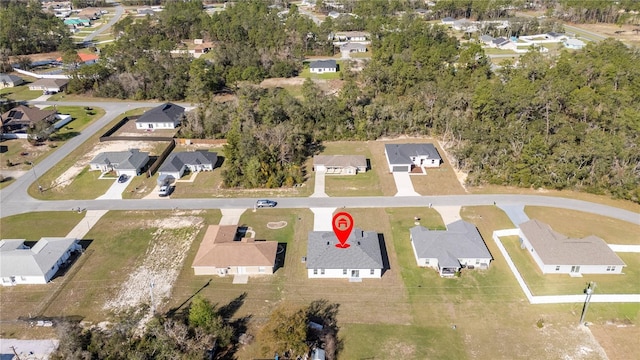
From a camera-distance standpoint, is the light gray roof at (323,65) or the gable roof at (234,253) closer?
the gable roof at (234,253)

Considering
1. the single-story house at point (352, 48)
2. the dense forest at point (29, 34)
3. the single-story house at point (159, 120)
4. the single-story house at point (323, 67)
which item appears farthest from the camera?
the single-story house at point (352, 48)

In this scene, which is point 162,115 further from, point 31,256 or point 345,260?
point 345,260

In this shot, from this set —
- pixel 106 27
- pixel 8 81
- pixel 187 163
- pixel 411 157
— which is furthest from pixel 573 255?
pixel 106 27

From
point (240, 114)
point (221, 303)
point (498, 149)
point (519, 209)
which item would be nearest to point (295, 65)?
point (240, 114)

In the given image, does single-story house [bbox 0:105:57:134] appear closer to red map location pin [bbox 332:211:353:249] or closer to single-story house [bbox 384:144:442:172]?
red map location pin [bbox 332:211:353:249]

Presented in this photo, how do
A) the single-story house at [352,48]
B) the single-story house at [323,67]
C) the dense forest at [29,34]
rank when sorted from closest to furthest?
1. the single-story house at [323,67]
2. the dense forest at [29,34]
3. the single-story house at [352,48]

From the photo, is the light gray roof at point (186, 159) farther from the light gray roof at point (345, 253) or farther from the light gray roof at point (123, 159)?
the light gray roof at point (345, 253)

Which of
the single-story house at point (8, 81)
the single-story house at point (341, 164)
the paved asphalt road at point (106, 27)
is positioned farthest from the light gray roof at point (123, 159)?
the paved asphalt road at point (106, 27)
